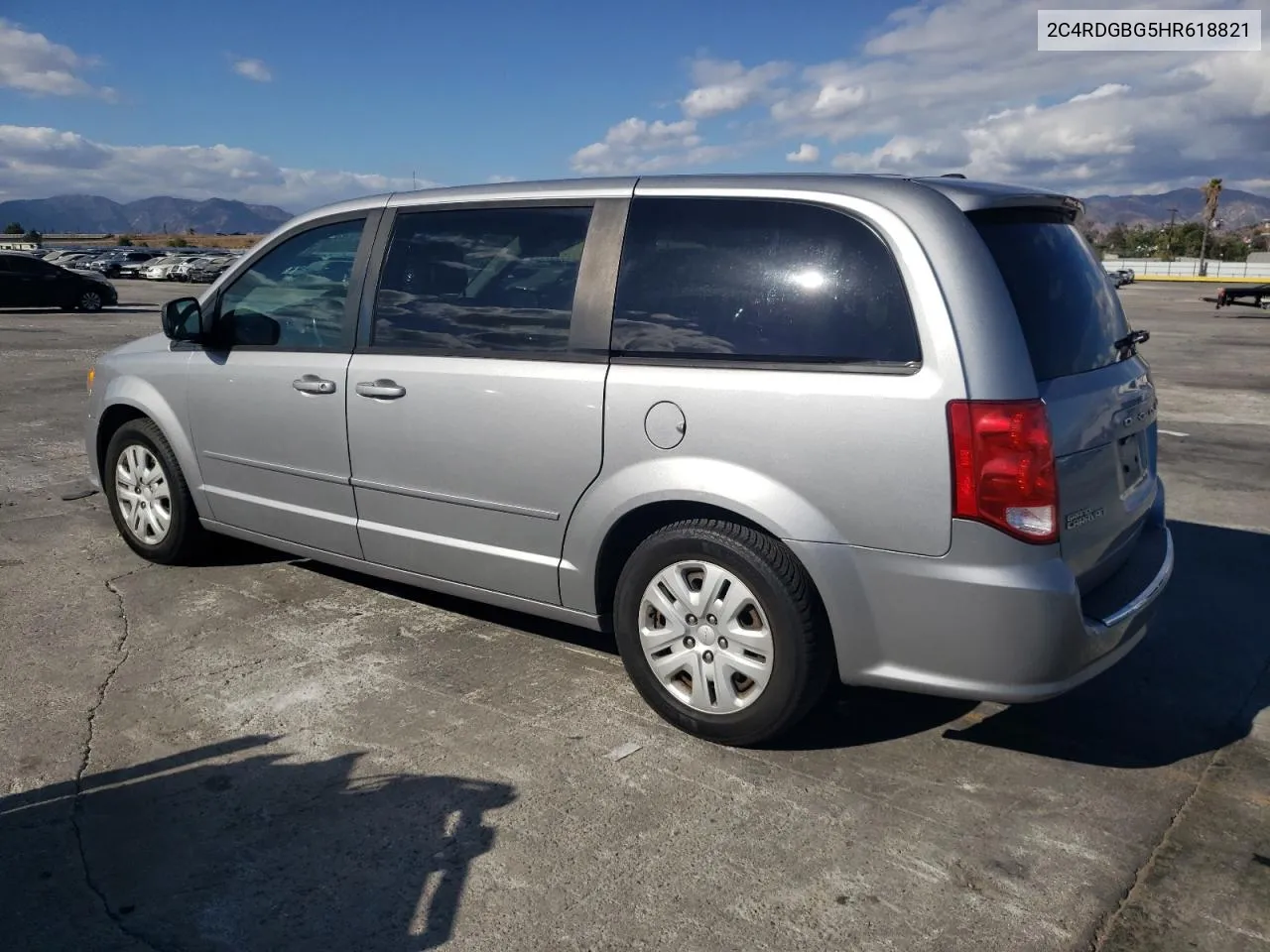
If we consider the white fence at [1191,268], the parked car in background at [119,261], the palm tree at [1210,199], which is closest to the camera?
the parked car in background at [119,261]

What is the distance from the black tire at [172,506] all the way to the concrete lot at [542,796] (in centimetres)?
34

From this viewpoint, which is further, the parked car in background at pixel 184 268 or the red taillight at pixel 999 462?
the parked car in background at pixel 184 268

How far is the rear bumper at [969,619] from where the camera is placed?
10.2ft

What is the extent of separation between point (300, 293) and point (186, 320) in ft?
2.24

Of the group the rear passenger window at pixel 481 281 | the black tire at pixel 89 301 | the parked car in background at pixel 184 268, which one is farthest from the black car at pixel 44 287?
the rear passenger window at pixel 481 281

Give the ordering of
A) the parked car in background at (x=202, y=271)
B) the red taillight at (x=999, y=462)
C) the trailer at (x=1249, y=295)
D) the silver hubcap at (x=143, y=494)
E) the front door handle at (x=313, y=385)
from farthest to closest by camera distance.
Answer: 1. the parked car in background at (x=202, y=271)
2. the trailer at (x=1249, y=295)
3. the silver hubcap at (x=143, y=494)
4. the front door handle at (x=313, y=385)
5. the red taillight at (x=999, y=462)

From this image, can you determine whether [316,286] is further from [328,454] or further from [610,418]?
[610,418]

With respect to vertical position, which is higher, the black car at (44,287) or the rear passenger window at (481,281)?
the black car at (44,287)

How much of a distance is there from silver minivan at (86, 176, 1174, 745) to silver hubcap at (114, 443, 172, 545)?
1167 mm

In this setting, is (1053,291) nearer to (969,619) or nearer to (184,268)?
(969,619)

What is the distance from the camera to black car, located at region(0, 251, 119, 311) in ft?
83.0

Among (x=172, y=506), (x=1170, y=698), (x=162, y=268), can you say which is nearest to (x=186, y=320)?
(x=172, y=506)

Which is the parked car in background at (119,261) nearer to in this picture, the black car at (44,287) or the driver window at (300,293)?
the black car at (44,287)

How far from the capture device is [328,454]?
460 centimetres
